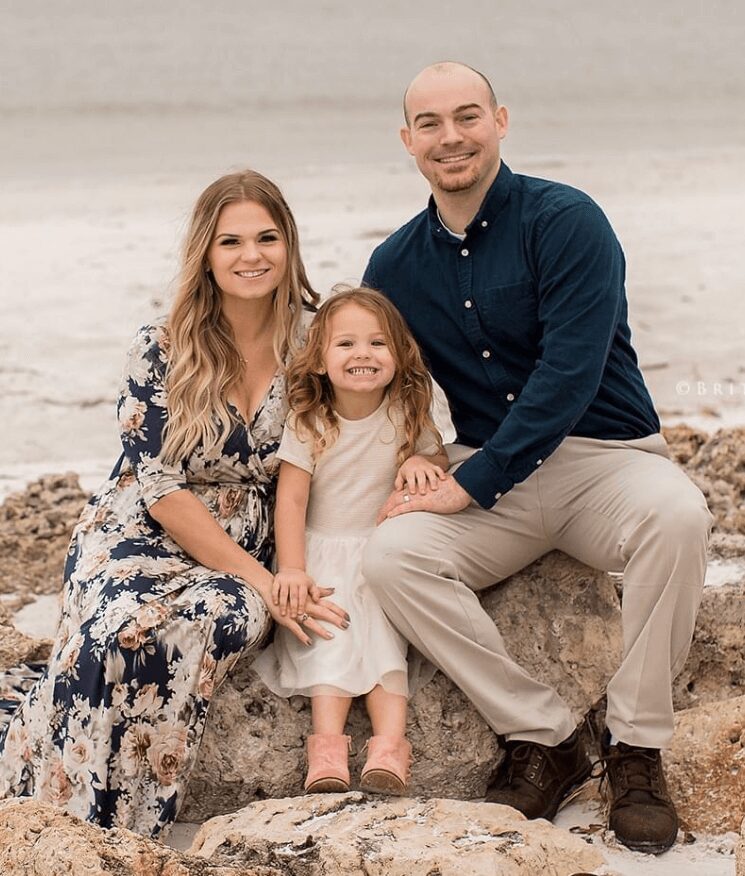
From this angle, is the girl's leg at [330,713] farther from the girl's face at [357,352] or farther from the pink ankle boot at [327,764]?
the girl's face at [357,352]

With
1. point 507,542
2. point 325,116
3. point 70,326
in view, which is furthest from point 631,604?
point 325,116

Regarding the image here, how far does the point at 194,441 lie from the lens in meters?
4.18

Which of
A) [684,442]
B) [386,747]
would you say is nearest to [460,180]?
[386,747]

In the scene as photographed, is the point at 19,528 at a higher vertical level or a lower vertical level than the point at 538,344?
lower

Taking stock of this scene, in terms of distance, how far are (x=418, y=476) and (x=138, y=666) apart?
38.2 inches

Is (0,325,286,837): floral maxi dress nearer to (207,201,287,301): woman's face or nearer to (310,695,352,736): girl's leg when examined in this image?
(310,695,352,736): girl's leg

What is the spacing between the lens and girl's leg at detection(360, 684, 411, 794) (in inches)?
146

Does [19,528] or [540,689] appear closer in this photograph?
[540,689]

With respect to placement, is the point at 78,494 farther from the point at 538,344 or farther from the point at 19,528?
the point at 538,344

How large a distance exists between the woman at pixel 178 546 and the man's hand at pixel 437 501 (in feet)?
1.07

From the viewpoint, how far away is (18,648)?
16.3 feet

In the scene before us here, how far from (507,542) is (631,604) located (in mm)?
456

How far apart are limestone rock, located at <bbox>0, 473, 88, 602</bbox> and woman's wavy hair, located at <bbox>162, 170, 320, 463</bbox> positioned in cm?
197

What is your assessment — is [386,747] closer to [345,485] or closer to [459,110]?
[345,485]
